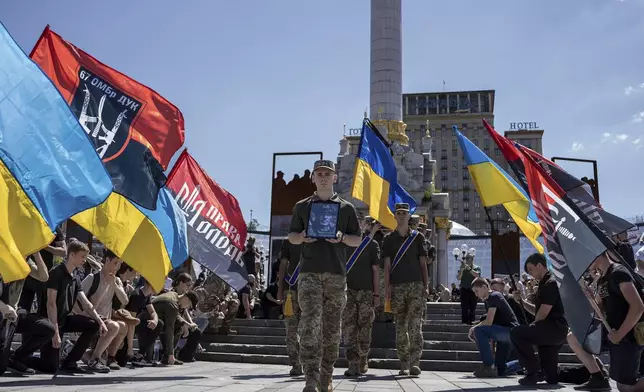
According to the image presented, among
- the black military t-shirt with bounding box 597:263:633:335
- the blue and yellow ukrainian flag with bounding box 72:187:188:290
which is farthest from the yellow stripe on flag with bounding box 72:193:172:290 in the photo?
the black military t-shirt with bounding box 597:263:633:335

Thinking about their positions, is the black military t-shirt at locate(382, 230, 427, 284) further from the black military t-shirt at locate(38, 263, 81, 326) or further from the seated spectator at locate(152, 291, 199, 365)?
the black military t-shirt at locate(38, 263, 81, 326)

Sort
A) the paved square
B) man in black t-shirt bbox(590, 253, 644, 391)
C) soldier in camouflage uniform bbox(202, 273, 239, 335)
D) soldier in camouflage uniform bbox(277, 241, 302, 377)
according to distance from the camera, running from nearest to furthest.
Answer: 1. man in black t-shirt bbox(590, 253, 644, 391)
2. the paved square
3. soldier in camouflage uniform bbox(277, 241, 302, 377)
4. soldier in camouflage uniform bbox(202, 273, 239, 335)

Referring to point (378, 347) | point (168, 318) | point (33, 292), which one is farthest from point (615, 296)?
point (168, 318)

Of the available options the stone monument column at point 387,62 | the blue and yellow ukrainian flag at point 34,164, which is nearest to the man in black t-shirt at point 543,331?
the blue and yellow ukrainian flag at point 34,164

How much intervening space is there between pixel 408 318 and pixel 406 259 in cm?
80

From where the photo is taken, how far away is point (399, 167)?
1484 inches

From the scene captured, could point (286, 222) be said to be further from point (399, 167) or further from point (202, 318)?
point (399, 167)

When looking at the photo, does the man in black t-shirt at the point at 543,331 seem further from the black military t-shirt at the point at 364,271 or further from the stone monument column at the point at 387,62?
the stone monument column at the point at 387,62

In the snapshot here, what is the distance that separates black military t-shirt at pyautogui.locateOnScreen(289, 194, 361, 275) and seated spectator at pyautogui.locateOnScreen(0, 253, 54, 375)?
316 cm

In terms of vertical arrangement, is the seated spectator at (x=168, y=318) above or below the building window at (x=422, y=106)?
below

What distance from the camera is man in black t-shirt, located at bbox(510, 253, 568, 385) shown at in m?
8.20

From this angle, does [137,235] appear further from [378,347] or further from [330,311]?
[378,347]

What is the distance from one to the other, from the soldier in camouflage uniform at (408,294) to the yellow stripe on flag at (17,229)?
15.9ft

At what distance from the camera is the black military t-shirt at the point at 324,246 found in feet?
20.4
